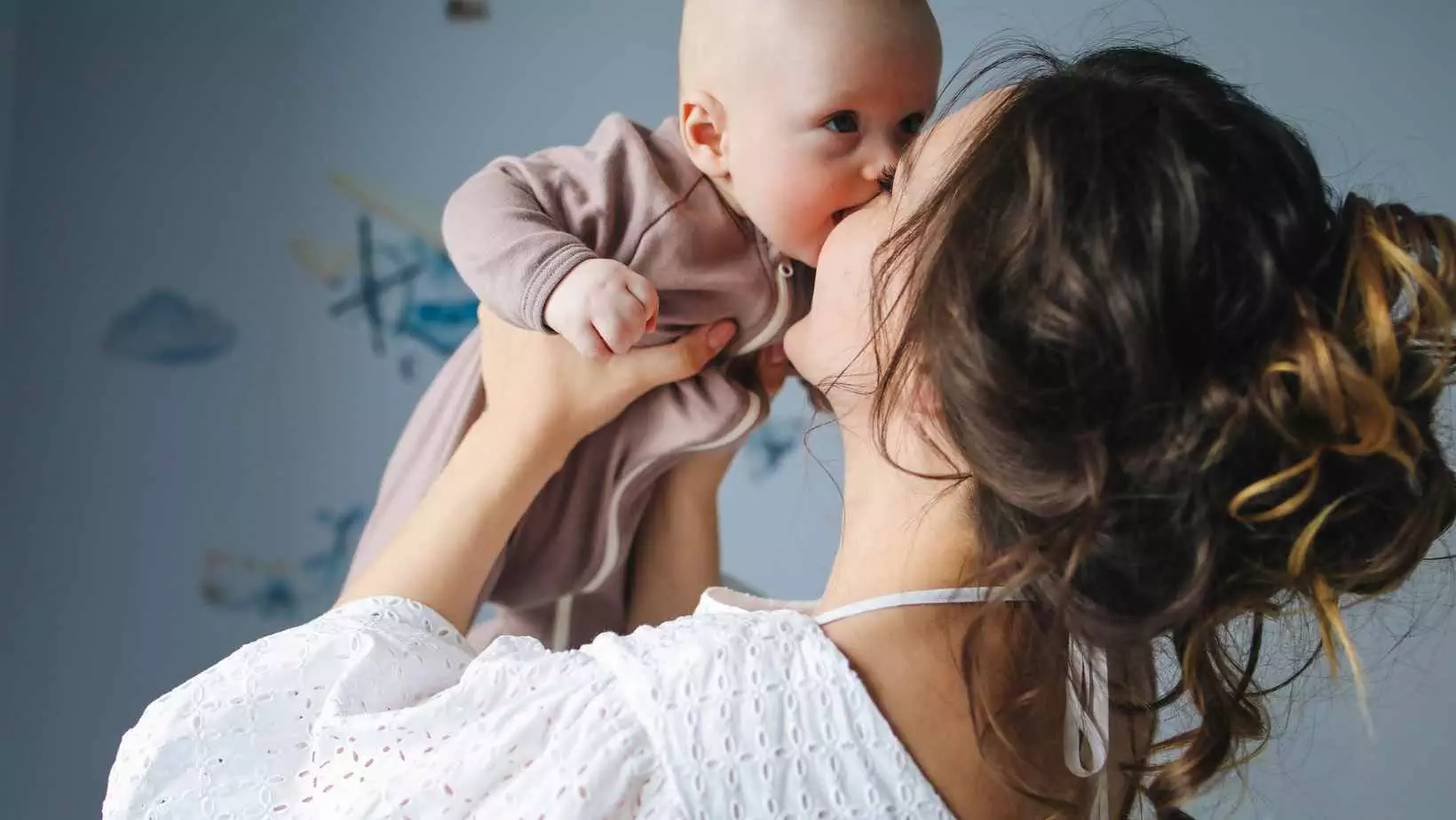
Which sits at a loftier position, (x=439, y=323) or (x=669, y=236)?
(x=669, y=236)

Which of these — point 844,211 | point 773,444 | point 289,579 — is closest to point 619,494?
point 844,211

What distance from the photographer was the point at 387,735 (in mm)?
A: 785

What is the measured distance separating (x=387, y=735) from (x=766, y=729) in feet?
0.81

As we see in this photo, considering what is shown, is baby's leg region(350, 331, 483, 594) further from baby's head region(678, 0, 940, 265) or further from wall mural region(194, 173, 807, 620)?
wall mural region(194, 173, 807, 620)

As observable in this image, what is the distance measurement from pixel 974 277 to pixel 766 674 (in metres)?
0.26

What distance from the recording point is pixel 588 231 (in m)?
1.08

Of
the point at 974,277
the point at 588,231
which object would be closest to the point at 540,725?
the point at 974,277

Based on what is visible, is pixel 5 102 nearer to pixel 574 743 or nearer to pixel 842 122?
pixel 842 122

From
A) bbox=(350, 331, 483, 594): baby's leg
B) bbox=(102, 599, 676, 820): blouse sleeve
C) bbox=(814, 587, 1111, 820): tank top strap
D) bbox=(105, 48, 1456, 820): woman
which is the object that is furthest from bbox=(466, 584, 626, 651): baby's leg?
bbox=(814, 587, 1111, 820): tank top strap

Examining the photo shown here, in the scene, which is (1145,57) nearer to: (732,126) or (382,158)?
(732,126)

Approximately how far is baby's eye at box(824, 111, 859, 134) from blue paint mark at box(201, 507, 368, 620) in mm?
1196

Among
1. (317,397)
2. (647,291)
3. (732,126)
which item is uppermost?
(732,126)

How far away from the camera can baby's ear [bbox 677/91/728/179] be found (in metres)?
1.07

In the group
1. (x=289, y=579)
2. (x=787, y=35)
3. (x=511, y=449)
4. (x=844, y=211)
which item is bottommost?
(x=289, y=579)
